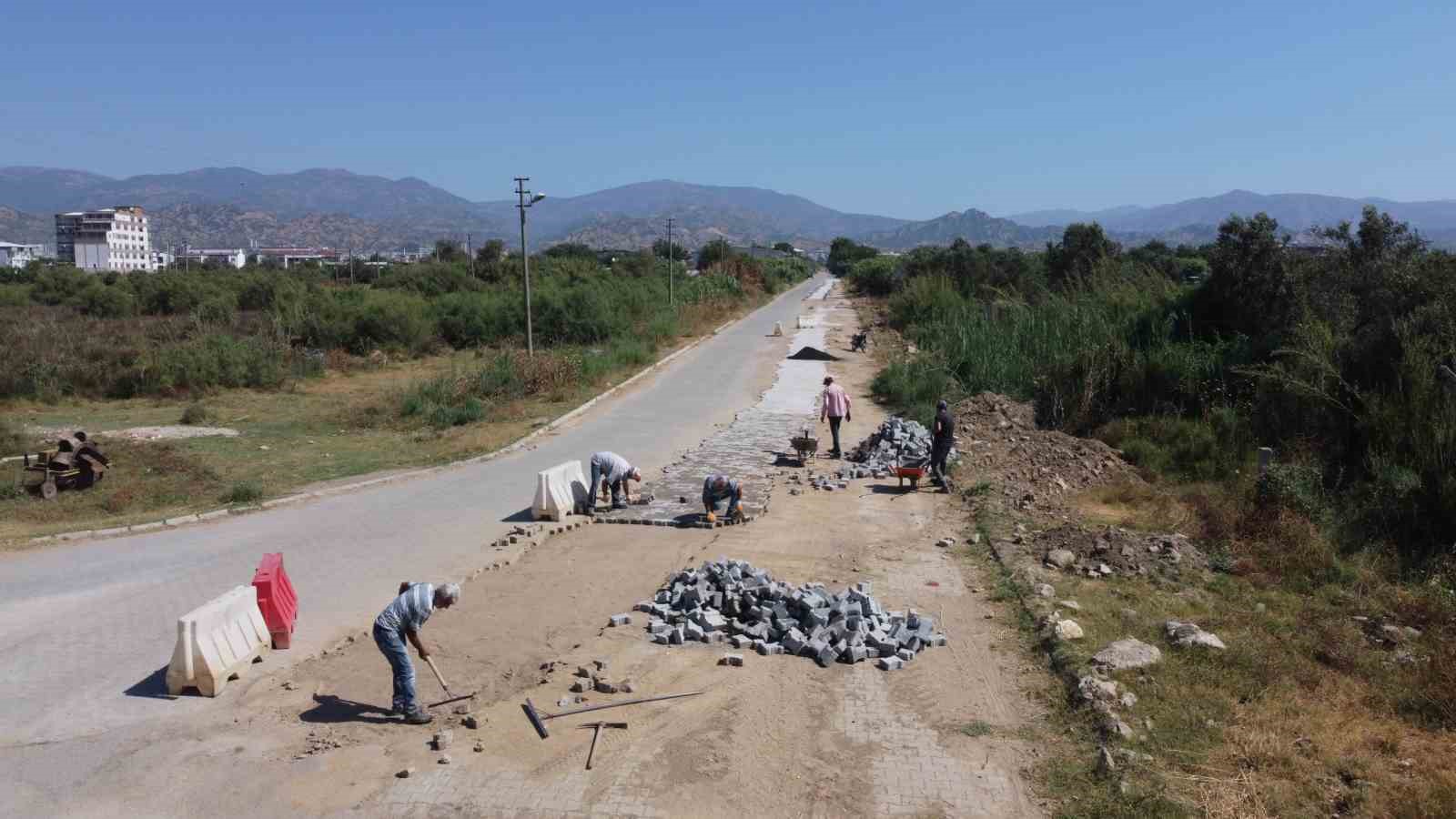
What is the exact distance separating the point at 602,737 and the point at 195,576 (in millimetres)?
6063

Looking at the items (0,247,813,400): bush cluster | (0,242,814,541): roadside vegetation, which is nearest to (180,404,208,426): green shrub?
(0,242,814,541): roadside vegetation

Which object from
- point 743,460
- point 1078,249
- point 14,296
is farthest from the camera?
point 14,296

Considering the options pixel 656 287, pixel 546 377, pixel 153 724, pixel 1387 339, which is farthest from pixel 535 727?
pixel 656 287

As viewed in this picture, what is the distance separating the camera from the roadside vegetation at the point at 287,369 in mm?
16469

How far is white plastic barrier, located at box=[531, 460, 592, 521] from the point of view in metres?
12.8

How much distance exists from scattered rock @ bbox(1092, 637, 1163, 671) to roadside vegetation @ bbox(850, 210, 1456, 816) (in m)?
0.16

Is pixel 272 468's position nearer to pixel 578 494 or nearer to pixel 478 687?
pixel 578 494

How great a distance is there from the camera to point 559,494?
1291 centimetres

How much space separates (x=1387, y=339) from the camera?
46.7 ft

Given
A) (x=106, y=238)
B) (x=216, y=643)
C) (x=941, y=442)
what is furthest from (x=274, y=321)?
(x=106, y=238)

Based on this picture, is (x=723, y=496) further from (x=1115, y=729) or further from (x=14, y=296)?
(x=14, y=296)

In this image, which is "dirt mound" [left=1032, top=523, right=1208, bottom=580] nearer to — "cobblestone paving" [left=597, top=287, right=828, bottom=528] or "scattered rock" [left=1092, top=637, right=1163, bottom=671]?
"scattered rock" [left=1092, top=637, right=1163, bottom=671]

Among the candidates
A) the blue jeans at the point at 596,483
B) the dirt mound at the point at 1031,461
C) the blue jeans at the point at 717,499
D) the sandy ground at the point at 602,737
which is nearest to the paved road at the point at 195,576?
the sandy ground at the point at 602,737

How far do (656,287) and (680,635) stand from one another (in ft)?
148
